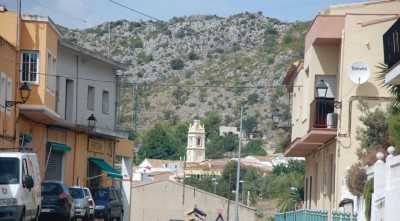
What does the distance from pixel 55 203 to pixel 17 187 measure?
753cm

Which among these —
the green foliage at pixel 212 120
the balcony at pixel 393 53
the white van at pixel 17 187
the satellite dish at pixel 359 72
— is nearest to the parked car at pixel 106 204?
the satellite dish at pixel 359 72

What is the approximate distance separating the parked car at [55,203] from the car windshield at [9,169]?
667 centimetres

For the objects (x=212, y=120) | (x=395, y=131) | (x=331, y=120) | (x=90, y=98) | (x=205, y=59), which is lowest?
(x=395, y=131)

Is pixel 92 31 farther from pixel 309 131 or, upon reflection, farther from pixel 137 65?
pixel 309 131

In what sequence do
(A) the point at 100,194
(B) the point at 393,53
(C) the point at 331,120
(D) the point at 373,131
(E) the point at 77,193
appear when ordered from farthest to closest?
(A) the point at 100,194, (E) the point at 77,193, (C) the point at 331,120, (D) the point at 373,131, (B) the point at 393,53

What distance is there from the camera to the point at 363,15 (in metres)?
34.5

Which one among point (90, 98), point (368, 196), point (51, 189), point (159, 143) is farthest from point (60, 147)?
point (159, 143)

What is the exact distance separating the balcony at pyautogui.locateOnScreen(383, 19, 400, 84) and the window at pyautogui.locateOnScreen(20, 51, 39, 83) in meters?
19.3

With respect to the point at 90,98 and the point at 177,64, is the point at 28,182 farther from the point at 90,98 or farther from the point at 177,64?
the point at 177,64

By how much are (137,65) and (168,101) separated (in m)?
9.67

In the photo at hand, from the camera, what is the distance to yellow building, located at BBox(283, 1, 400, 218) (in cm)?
3447

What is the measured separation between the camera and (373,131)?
3303 cm

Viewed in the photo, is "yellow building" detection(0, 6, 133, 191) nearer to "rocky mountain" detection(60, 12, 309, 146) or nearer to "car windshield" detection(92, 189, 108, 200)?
"car windshield" detection(92, 189, 108, 200)

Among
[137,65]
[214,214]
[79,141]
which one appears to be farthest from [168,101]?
Answer: [79,141]
